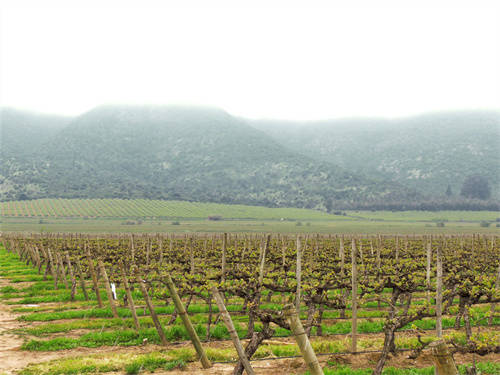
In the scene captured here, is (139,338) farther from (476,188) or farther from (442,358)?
(476,188)

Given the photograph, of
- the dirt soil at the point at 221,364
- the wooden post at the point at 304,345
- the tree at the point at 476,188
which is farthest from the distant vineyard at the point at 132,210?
the wooden post at the point at 304,345

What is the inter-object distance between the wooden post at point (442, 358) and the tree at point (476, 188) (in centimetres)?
21440

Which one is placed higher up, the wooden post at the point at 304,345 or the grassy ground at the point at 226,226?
the wooden post at the point at 304,345

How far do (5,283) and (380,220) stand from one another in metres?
128

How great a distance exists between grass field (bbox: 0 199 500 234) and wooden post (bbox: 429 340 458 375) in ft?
358

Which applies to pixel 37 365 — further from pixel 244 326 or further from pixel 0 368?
pixel 244 326

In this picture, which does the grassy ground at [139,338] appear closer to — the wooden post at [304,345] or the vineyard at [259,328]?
the vineyard at [259,328]

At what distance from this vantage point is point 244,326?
13.8 metres

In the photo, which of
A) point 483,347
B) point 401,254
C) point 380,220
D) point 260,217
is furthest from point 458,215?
point 483,347

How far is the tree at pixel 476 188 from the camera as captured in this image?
628ft

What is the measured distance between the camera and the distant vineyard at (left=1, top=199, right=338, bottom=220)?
130250mm

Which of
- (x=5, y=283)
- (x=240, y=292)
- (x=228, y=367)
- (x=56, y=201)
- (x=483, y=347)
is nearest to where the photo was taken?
(x=483, y=347)

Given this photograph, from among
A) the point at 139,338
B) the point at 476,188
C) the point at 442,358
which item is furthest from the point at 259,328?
the point at 476,188

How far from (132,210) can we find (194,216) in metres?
24.2
